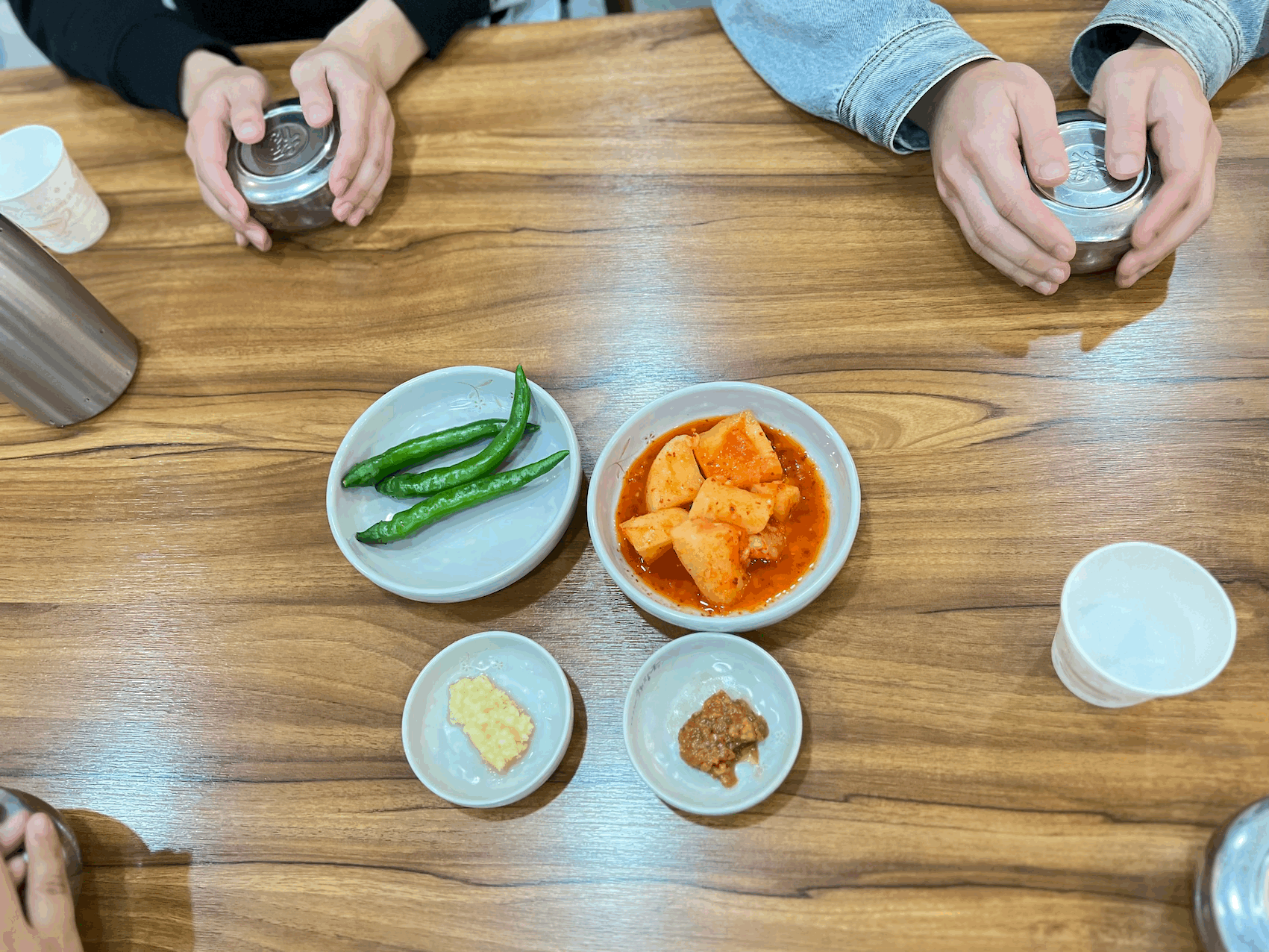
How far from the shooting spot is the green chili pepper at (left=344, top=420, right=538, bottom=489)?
1.45 m

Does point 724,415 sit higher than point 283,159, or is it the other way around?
point 283,159

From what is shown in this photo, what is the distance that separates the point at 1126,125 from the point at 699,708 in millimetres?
1217

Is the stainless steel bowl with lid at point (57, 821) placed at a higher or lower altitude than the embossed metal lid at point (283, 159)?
lower

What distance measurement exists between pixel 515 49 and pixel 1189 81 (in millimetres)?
1373

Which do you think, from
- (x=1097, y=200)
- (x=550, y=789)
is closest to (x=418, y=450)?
(x=550, y=789)

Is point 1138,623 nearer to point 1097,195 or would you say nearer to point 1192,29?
point 1097,195

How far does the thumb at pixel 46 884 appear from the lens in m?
1.13

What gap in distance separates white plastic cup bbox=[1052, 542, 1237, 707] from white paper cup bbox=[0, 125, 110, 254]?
2007 mm

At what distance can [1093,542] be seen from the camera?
1294mm

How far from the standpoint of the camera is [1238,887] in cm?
99

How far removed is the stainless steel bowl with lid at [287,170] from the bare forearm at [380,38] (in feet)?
0.67

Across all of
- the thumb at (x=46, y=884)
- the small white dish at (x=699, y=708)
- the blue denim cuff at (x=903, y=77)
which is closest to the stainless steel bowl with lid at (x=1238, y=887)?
the small white dish at (x=699, y=708)

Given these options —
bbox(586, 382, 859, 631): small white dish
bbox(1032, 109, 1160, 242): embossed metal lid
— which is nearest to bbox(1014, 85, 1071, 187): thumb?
bbox(1032, 109, 1160, 242): embossed metal lid

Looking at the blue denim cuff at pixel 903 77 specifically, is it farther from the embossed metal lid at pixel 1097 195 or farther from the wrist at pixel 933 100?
the embossed metal lid at pixel 1097 195
